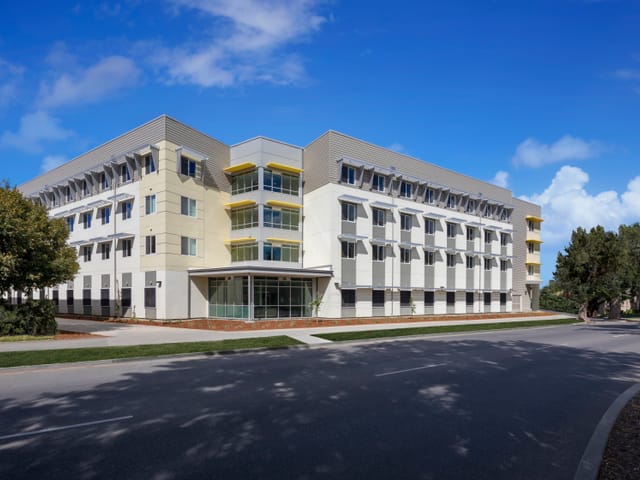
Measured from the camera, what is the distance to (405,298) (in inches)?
1527

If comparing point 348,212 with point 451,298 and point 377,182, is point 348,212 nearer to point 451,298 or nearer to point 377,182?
point 377,182

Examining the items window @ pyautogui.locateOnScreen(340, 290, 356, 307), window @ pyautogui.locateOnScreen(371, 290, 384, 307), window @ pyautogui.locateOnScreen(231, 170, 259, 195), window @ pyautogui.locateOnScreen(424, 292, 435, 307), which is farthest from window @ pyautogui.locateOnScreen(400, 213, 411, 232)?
window @ pyautogui.locateOnScreen(231, 170, 259, 195)

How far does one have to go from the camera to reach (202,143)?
33531mm

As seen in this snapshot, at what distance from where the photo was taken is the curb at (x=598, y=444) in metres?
5.15

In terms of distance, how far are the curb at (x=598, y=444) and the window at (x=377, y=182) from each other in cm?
2912

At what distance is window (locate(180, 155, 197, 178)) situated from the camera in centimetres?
3198

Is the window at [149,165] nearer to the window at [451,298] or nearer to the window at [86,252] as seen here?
the window at [86,252]

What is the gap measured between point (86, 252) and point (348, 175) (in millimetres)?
24242

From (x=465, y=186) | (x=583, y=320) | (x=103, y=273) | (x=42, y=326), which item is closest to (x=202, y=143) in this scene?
(x=103, y=273)

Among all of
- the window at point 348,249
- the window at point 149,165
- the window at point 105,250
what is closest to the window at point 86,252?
the window at point 105,250

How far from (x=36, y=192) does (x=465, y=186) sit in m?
46.0

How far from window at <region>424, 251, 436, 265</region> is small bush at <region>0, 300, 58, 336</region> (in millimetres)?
30786

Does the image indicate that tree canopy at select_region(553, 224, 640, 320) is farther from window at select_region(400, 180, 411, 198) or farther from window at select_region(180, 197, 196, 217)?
window at select_region(180, 197, 196, 217)

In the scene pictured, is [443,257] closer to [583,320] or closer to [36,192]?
[583,320]
